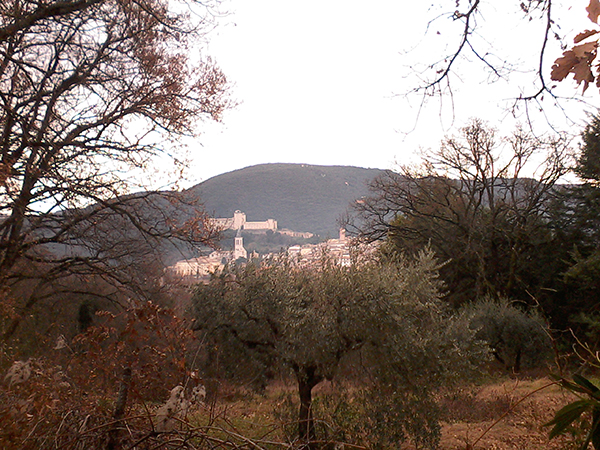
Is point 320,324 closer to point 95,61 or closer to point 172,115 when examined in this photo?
point 172,115

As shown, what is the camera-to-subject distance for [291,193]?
69188mm

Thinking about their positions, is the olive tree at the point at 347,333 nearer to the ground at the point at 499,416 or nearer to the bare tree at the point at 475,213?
the ground at the point at 499,416

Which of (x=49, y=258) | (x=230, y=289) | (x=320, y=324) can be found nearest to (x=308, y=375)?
(x=320, y=324)

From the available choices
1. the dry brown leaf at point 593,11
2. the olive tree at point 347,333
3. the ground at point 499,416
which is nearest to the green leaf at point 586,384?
the dry brown leaf at point 593,11

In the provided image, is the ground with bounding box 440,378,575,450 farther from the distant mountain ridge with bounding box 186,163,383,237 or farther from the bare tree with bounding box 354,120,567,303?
the distant mountain ridge with bounding box 186,163,383,237

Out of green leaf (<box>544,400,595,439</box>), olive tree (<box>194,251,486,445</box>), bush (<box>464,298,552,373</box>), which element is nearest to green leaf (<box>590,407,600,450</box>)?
green leaf (<box>544,400,595,439</box>)

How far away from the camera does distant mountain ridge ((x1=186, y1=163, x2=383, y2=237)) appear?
5650cm

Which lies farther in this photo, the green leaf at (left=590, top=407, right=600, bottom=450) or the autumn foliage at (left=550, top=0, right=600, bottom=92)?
the autumn foliage at (left=550, top=0, right=600, bottom=92)

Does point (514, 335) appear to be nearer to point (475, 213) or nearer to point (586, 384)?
point (475, 213)

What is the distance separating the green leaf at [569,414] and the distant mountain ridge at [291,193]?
48.3 m

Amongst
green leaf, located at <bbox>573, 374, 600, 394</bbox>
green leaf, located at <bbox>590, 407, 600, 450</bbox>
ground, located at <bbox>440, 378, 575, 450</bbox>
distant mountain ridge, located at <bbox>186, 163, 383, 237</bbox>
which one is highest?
distant mountain ridge, located at <bbox>186, 163, 383, 237</bbox>

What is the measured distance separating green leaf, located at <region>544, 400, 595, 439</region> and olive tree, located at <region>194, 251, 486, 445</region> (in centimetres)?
722

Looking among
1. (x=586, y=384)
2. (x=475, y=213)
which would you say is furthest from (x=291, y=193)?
(x=586, y=384)

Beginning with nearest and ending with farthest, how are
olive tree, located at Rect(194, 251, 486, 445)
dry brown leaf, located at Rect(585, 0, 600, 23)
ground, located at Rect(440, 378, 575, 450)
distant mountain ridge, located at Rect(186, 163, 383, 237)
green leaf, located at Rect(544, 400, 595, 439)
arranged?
green leaf, located at Rect(544, 400, 595, 439) → dry brown leaf, located at Rect(585, 0, 600, 23) → olive tree, located at Rect(194, 251, 486, 445) → ground, located at Rect(440, 378, 575, 450) → distant mountain ridge, located at Rect(186, 163, 383, 237)
